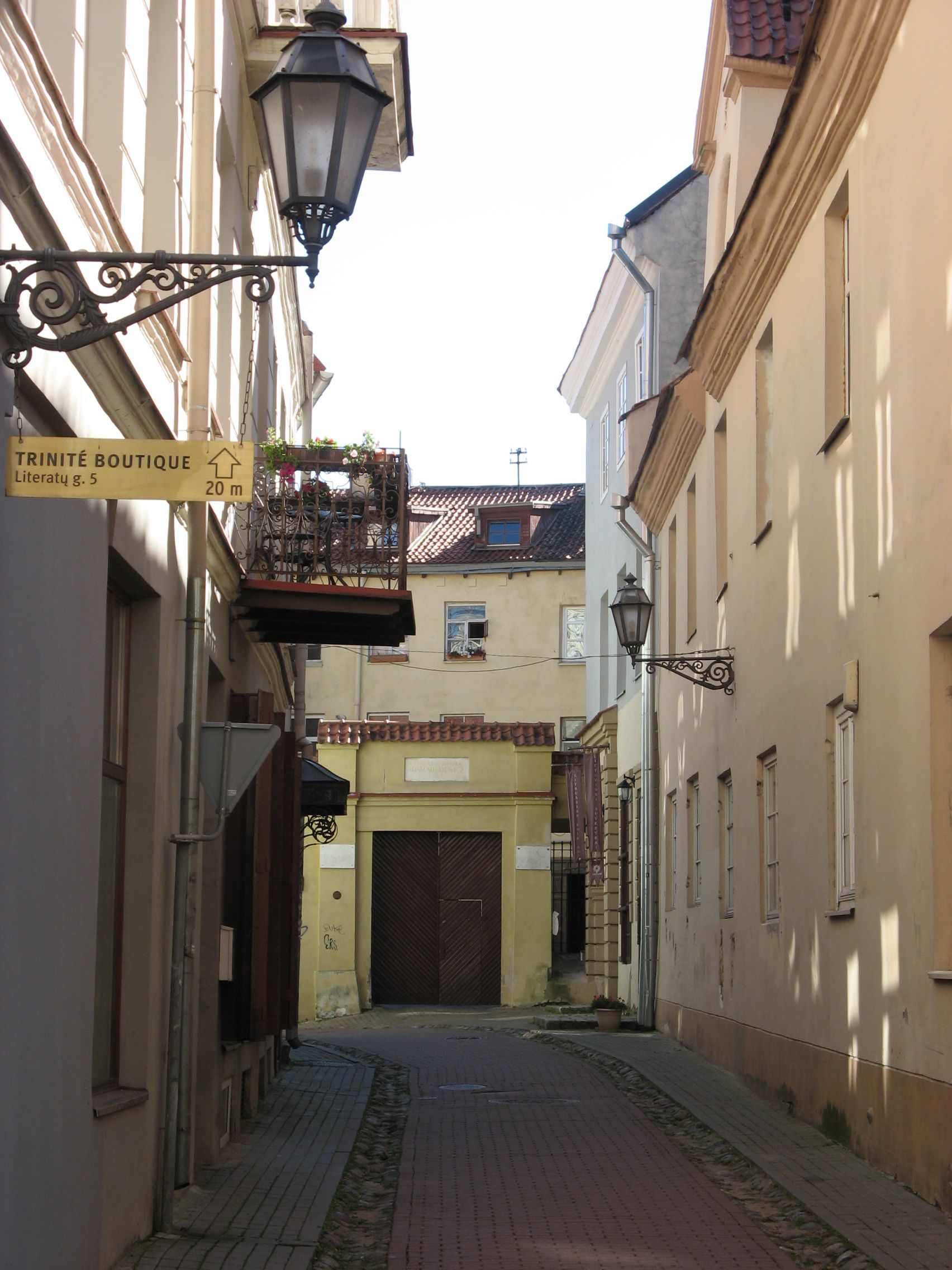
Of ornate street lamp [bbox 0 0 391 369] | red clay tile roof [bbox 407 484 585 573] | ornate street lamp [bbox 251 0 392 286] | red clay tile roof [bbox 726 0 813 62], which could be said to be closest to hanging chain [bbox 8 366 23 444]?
ornate street lamp [bbox 0 0 391 369]

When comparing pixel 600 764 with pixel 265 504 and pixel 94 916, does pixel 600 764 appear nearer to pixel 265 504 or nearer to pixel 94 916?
pixel 265 504

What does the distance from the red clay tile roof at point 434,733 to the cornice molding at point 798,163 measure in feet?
50.5

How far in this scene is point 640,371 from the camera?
25953 millimetres

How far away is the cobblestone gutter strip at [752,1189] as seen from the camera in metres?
7.50

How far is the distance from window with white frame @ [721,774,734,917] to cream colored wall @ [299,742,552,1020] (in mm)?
13501

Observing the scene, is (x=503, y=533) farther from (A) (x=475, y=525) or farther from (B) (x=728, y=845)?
(B) (x=728, y=845)

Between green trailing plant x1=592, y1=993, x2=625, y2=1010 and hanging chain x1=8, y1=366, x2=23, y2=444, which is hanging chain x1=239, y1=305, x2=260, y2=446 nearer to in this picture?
hanging chain x1=8, y1=366, x2=23, y2=444

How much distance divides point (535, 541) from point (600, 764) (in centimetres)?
2134

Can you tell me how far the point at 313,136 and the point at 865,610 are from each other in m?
5.41

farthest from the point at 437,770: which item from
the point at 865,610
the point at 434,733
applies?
the point at 865,610

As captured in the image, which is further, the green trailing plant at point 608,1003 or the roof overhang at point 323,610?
the green trailing plant at point 608,1003

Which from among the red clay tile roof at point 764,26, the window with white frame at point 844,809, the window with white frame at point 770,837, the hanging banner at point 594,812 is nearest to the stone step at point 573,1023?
the hanging banner at point 594,812

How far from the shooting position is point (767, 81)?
50.5 ft

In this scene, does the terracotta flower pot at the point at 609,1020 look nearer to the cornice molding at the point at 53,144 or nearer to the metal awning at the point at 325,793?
the metal awning at the point at 325,793
